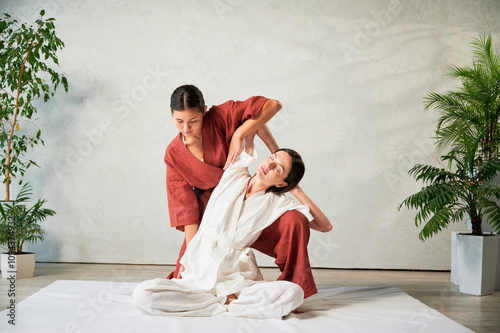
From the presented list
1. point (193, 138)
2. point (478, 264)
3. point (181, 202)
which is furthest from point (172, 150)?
point (478, 264)

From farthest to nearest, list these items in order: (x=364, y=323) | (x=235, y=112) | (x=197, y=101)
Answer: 1. (x=235, y=112)
2. (x=197, y=101)
3. (x=364, y=323)

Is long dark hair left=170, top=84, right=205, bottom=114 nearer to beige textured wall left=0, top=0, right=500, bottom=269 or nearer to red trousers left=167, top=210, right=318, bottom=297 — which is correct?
red trousers left=167, top=210, right=318, bottom=297

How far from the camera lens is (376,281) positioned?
3.84 m

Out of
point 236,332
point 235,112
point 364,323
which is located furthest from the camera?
point 235,112

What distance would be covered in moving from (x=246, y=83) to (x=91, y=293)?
2.35 m

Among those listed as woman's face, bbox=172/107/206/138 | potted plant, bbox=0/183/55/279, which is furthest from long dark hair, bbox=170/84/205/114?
potted plant, bbox=0/183/55/279

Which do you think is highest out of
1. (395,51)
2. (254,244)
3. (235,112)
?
(395,51)

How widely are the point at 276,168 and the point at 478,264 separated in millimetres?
1733

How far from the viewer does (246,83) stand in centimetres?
448

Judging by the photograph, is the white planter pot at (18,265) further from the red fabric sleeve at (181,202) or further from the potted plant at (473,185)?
the potted plant at (473,185)

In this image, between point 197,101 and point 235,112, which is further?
point 235,112

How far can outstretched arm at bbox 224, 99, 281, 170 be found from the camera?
2662mm

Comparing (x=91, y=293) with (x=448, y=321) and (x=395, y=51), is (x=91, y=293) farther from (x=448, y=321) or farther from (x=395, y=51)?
(x=395, y=51)

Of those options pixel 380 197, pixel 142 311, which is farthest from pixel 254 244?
pixel 380 197
